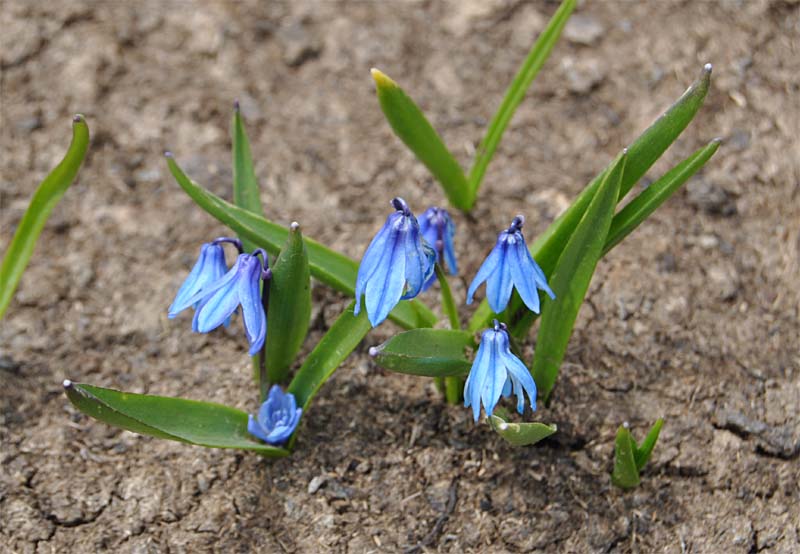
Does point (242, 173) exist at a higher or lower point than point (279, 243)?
higher

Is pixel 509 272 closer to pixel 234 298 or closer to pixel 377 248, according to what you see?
pixel 377 248

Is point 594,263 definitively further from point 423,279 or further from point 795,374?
point 795,374

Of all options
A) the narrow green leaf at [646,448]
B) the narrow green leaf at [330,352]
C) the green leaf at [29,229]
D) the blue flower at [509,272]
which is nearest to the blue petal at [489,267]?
the blue flower at [509,272]

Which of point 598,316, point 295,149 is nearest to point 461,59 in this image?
point 295,149

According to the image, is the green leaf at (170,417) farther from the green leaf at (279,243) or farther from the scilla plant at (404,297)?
the green leaf at (279,243)

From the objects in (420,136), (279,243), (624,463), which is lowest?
(624,463)

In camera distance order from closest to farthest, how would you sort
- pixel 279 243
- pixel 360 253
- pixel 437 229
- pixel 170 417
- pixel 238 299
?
pixel 238 299 → pixel 170 417 → pixel 279 243 → pixel 437 229 → pixel 360 253

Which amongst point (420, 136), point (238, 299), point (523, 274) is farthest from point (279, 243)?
point (523, 274)
